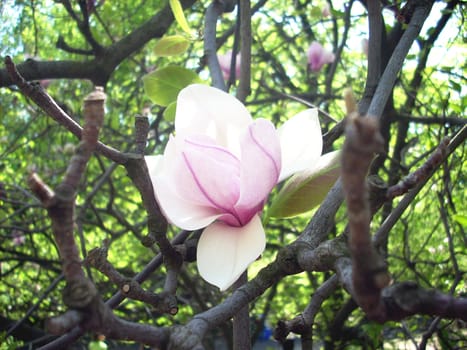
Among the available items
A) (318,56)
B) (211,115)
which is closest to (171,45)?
(211,115)

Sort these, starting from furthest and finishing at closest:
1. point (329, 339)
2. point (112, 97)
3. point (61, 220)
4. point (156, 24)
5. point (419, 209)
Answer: point (112, 97) → point (419, 209) → point (329, 339) → point (156, 24) → point (61, 220)

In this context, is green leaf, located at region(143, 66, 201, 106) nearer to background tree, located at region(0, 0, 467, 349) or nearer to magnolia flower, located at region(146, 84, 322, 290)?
background tree, located at region(0, 0, 467, 349)

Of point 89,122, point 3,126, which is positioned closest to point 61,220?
point 89,122

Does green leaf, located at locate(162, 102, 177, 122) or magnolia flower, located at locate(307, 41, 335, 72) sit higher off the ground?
magnolia flower, located at locate(307, 41, 335, 72)

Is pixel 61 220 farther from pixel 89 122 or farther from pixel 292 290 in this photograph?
pixel 292 290

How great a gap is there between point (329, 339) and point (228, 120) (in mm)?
1304

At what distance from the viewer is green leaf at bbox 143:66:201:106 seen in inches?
31.8

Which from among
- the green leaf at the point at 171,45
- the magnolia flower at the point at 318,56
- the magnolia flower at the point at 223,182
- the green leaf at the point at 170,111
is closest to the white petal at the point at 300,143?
the magnolia flower at the point at 223,182

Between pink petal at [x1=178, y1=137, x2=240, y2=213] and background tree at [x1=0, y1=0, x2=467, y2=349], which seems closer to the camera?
background tree at [x1=0, y1=0, x2=467, y2=349]

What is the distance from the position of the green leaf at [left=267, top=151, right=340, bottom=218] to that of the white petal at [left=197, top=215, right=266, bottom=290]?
0.03 meters

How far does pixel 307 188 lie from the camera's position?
556 mm

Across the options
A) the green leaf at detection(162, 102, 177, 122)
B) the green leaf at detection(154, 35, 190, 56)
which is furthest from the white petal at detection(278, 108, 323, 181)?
the green leaf at detection(154, 35, 190, 56)

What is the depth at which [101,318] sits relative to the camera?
34 cm

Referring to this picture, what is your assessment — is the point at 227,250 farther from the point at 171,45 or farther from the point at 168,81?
the point at 171,45
